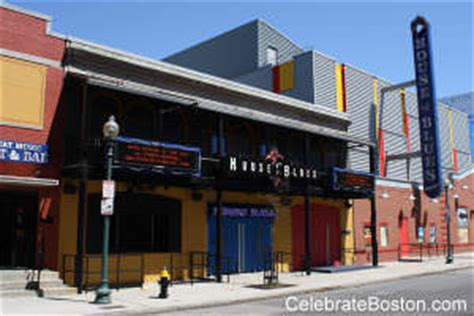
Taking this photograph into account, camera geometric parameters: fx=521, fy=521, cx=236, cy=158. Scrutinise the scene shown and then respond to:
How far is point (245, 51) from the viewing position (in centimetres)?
3588

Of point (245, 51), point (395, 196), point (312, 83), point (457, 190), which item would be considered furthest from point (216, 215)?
point (457, 190)

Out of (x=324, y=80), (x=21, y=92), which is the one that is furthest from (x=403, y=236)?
(x=21, y=92)

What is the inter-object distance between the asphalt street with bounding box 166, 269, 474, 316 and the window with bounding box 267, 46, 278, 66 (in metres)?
20.3

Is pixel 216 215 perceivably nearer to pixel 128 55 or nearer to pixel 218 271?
pixel 218 271

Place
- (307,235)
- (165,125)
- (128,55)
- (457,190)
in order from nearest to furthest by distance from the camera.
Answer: (128,55), (165,125), (307,235), (457,190)

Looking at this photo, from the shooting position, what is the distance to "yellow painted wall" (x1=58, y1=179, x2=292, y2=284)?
17.2 m

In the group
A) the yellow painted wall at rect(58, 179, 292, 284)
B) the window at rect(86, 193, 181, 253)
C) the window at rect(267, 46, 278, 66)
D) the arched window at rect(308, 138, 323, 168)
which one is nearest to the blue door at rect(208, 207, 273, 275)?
the yellow painted wall at rect(58, 179, 292, 284)

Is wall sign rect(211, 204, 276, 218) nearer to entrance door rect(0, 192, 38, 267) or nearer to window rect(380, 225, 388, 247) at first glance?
entrance door rect(0, 192, 38, 267)

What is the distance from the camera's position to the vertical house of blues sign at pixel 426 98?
3070 centimetres

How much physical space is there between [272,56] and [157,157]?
67.4 feet

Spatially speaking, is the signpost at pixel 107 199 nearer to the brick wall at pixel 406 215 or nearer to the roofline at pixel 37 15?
the roofline at pixel 37 15

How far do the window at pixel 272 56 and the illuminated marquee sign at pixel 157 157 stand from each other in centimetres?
1857

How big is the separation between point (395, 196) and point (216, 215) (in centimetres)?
1471

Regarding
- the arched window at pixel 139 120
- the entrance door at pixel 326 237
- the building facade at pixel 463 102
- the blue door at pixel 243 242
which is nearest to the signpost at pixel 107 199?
the arched window at pixel 139 120
